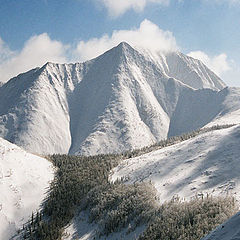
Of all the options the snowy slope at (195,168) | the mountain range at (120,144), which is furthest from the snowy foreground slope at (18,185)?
the snowy slope at (195,168)

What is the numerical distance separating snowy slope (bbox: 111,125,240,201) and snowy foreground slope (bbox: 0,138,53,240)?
12.6m

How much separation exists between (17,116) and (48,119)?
22.4 m

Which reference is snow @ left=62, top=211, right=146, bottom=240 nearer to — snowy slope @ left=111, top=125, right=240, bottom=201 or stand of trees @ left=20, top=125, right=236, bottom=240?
stand of trees @ left=20, top=125, right=236, bottom=240

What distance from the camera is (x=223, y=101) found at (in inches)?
7554

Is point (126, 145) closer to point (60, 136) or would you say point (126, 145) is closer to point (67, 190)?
point (60, 136)

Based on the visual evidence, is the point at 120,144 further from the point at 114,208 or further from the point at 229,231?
the point at 229,231

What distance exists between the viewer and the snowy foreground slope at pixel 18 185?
120 feet

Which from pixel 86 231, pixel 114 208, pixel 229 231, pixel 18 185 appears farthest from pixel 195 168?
pixel 18 185

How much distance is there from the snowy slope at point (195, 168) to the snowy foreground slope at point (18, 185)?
12.6m

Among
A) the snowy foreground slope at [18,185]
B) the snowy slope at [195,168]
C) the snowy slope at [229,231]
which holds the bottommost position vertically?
the snowy slope at [229,231]

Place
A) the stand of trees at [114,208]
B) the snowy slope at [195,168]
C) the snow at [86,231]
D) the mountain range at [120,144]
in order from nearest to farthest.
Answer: the stand of trees at [114,208], the snow at [86,231], the snowy slope at [195,168], the mountain range at [120,144]

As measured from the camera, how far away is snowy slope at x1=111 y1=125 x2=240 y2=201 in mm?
31391

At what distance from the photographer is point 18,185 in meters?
42.9

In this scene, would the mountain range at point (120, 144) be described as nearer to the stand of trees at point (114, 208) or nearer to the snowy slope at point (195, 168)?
the snowy slope at point (195, 168)
